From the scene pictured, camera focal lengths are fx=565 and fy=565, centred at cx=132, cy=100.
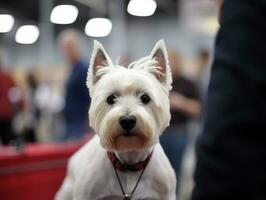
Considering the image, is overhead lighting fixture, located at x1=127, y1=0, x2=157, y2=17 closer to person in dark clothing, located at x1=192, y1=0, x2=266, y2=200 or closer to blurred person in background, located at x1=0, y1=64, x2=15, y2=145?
person in dark clothing, located at x1=192, y1=0, x2=266, y2=200

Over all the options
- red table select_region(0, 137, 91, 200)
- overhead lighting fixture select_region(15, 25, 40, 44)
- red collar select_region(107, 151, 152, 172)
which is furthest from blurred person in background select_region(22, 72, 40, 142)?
red collar select_region(107, 151, 152, 172)

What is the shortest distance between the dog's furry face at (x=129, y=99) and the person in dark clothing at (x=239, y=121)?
1.18 ft

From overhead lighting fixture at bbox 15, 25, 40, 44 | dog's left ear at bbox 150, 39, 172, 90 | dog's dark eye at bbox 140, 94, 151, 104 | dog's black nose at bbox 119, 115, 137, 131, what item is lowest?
overhead lighting fixture at bbox 15, 25, 40, 44

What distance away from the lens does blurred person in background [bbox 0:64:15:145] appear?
4.48m

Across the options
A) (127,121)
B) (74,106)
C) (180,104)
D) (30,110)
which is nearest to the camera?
(127,121)

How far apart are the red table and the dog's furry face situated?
1.06 meters

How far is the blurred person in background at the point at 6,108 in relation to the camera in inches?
176

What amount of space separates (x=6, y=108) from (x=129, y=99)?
3764 mm

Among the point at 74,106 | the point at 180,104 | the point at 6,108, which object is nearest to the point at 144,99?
the point at 74,106

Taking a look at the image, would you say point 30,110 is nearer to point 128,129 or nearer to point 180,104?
point 180,104

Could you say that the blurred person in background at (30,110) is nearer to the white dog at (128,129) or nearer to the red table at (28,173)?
the red table at (28,173)

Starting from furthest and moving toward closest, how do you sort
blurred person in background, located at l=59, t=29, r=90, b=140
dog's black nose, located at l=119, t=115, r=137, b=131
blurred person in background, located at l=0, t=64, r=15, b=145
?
blurred person in background, located at l=0, t=64, r=15, b=145 < blurred person in background, located at l=59, t=29, r=90, b=140 < dog's black nose, located at l=119, t=115, r=137, b=131

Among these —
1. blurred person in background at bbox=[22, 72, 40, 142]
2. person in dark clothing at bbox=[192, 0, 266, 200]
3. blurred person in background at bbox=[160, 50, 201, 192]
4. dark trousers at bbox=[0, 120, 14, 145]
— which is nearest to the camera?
person in dark clothing at bbox=[192, 0, 266, 200]

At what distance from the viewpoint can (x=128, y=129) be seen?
100 centimetres
